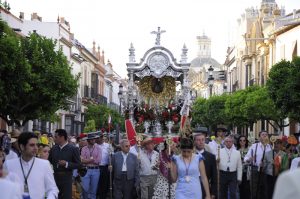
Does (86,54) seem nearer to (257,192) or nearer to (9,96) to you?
(9,96)

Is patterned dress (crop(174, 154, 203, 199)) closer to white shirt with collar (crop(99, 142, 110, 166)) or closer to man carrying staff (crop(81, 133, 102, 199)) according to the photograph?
man carrying staff (crop(81, 133, 102, 199))

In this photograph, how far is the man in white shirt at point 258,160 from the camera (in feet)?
57.4

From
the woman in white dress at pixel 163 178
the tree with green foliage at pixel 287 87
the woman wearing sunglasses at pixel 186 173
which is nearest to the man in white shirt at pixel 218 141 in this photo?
the woman in white dress at pixel 163 178

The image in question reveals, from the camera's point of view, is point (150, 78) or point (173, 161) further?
point (150, 78)

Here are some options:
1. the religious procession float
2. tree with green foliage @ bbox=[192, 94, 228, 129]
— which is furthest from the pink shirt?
tree with green foliage @ bbox=[192, 94, 228, 129]

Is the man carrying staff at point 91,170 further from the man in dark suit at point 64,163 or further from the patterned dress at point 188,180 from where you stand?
the patterned dress at point 188,180

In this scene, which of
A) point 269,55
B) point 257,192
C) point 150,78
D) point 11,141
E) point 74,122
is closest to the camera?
point 11,141

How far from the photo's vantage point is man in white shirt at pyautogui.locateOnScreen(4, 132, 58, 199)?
7949mm

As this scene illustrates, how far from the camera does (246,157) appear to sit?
1811 cm

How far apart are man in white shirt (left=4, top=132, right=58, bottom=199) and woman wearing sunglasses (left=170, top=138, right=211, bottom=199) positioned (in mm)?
2494

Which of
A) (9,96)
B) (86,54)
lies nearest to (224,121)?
(86,54)

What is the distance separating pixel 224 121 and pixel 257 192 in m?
50.5

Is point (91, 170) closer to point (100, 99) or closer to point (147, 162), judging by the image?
point (147, 162)

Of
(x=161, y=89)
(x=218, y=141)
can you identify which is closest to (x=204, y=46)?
(x=161, y=89)
